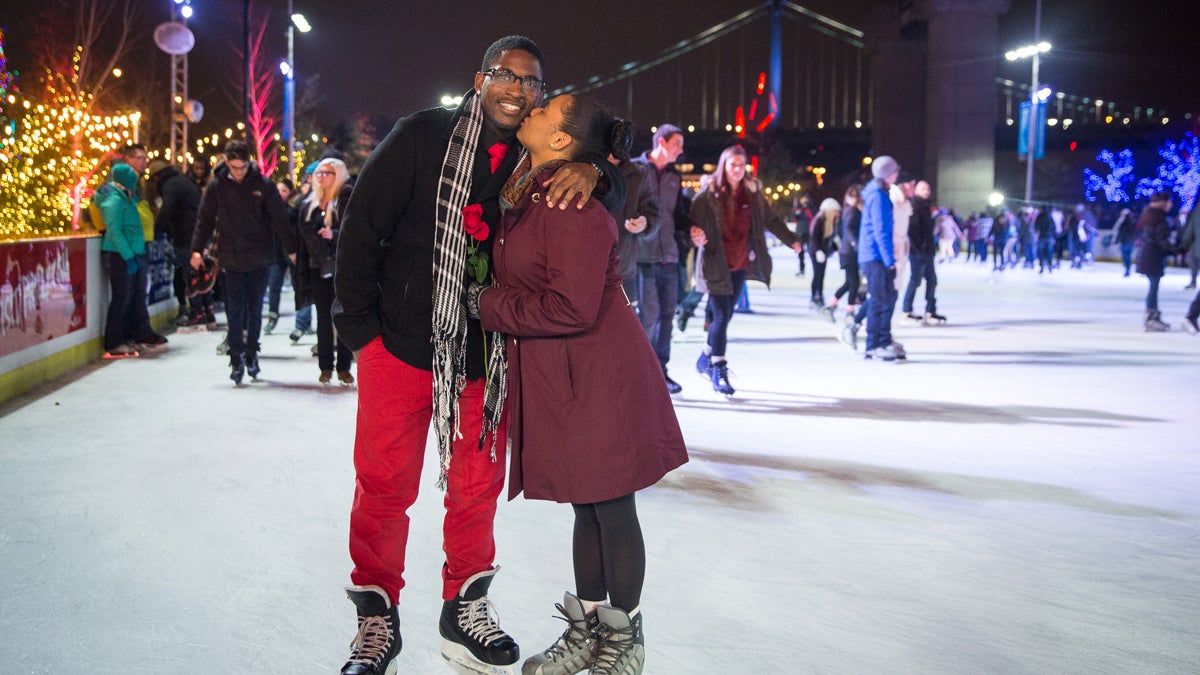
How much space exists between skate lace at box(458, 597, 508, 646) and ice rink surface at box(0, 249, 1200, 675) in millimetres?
140

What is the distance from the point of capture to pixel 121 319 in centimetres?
898

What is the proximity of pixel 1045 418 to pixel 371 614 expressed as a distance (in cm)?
471

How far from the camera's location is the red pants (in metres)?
2.80

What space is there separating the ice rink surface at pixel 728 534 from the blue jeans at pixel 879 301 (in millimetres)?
1181

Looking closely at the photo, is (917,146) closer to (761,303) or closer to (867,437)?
(761,303)

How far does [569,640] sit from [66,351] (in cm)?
646

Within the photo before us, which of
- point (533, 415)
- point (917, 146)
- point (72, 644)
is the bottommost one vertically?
point (72, 644)

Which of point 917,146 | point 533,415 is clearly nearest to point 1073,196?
point 917,146

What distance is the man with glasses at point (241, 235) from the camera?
728 cm

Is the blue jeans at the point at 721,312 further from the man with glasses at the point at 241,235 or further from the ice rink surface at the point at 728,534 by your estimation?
the man with glasses at the point at 241,235

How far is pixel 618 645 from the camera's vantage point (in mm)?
2703

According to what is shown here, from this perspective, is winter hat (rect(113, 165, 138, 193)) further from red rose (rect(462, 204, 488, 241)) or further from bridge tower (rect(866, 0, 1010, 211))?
bridge tower (rect(866, 0, 1010, 211))

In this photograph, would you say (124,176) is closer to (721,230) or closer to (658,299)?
(658,299)

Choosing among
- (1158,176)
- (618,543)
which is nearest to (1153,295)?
(618,543)
